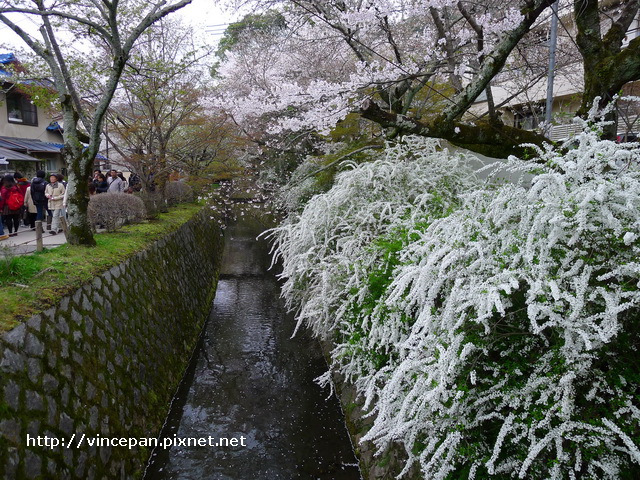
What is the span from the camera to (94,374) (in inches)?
163

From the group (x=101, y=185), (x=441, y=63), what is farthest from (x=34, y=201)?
(x=441, y=63)

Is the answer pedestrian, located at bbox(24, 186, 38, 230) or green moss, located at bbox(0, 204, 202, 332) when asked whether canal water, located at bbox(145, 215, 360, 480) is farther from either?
pedestrian, located at bbox(24, 186, 38, 230)

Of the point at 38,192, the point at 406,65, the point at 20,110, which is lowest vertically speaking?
the point at 38,192

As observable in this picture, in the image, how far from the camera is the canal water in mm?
4582

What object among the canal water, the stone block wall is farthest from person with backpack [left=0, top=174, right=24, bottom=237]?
the canal water

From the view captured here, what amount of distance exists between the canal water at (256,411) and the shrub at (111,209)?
2.81 metres

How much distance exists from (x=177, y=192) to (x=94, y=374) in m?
10.7

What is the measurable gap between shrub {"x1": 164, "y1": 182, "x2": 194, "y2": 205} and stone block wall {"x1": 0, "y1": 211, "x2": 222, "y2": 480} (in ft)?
22.4

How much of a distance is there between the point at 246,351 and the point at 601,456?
6.12m

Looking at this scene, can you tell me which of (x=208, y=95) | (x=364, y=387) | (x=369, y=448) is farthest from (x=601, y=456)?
(x=208, y=95)

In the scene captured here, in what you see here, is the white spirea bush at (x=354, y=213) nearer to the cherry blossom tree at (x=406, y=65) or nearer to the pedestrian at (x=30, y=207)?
the cherry blossom tree at (x=406, y=65)

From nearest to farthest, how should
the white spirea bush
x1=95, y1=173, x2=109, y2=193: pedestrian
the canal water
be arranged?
the canal water, the white spirea bush, x1=95, y1=173, x2=109, y2=193: pedestrian

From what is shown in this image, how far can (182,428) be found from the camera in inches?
207

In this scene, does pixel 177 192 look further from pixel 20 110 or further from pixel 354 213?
pixel 20 110
